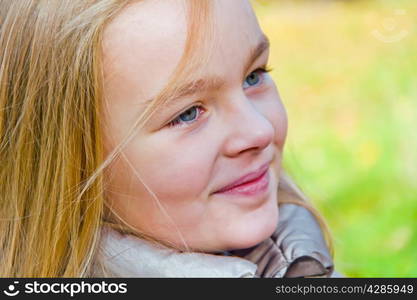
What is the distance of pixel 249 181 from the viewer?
1.21 metres

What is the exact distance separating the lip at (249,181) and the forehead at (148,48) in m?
0.18

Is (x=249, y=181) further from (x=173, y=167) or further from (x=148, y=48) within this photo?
(x=148, y=48)

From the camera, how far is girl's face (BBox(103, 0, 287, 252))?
111 centimetres

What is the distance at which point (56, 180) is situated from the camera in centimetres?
121

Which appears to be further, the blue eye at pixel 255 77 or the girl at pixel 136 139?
the blue eye at pixel 255 77

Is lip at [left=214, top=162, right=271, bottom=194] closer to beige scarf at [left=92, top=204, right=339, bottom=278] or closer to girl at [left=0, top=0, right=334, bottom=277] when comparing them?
girl at [left=0, top=0, right=334, bottom=277]

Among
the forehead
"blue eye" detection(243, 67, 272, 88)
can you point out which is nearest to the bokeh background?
"blue eye" detection(243, 67, 272, 88)

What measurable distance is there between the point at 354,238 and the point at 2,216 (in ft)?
4.52

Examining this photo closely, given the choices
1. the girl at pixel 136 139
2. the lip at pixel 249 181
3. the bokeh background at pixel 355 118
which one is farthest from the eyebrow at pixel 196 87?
the bokeh background at pixel 355 118

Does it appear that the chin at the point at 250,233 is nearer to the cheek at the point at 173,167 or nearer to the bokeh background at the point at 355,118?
the cheek at the point at 173,167

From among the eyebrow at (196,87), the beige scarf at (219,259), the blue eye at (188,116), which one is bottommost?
the beige scarf at (219,259)

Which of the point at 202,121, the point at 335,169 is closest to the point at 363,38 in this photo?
the point at 335,169

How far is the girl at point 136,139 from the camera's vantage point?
1.12m

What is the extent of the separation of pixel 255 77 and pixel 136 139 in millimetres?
240
